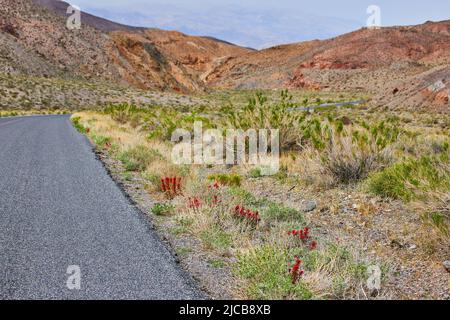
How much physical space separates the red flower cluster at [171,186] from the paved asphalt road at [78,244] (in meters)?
0.82

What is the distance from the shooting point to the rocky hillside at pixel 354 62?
87625 millimetres

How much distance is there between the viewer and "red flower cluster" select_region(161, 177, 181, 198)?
26.4 ft

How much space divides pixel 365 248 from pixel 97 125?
1740 centimetres

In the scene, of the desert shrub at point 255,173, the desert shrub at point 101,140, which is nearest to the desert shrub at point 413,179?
the desert shrub at point 255,173

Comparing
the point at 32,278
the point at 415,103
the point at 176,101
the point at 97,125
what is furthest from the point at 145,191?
the point at 176,101

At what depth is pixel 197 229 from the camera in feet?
19.4

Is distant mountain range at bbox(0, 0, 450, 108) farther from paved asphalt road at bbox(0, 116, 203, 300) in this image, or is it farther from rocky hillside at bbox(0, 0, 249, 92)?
paved asphalt road at bbox(0, 116, 203, 300)

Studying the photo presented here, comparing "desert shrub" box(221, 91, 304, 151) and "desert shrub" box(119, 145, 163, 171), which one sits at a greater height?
"desert shrub" box(221, 91, 304, 151)

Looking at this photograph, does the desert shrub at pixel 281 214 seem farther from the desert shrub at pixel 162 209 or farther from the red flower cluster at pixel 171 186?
the red flower cluster at pixel 171 186

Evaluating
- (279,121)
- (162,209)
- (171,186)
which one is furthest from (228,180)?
(279,121)

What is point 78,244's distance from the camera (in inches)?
206

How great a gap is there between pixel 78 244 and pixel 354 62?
96.9 m

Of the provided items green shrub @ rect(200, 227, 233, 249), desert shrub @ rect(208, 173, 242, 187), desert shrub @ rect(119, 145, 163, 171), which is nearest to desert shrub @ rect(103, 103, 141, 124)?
desert shrub @ rect(119, 145, 163, 171)

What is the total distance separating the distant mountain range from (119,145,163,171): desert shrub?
29603mm
